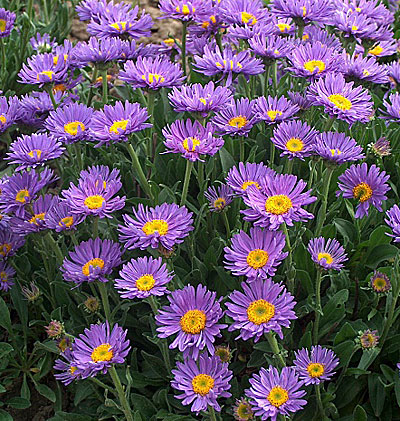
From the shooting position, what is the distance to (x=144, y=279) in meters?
2.08

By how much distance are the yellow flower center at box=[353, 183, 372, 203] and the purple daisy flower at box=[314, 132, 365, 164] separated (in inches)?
6.5

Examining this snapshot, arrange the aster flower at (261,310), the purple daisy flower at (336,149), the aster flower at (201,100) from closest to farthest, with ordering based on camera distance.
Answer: the aster flower at (261,310), the purple daisy flower at (336,149), the aster flower at (201,100)

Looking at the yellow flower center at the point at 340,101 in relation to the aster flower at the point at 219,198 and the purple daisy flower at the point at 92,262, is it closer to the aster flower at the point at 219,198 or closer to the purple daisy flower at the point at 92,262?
the aster flower at the point at 219,198

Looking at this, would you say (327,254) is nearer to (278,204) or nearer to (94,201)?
(278,204)

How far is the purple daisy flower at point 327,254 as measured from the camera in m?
2.16

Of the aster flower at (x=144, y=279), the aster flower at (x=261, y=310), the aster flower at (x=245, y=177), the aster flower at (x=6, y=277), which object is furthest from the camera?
the aster flower at (x=6, y=277)

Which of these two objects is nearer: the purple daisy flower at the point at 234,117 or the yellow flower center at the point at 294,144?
the yellow flower center at the point at 294,144

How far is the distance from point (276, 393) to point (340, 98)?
106 centimetres

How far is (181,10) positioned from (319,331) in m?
1.48

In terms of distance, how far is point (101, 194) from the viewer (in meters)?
2.28

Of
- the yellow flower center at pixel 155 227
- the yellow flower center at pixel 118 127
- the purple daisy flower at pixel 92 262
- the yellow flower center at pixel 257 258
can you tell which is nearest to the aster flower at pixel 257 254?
the yellow flower center at pixel 257 258

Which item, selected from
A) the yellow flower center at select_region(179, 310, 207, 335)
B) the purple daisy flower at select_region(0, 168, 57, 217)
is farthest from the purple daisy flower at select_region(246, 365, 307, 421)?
the purple daisy flower at select_region(0, 168, 57, 217)

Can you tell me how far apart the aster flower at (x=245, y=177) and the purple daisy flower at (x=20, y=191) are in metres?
0.72

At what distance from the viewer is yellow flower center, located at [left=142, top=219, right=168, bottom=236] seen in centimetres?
213
